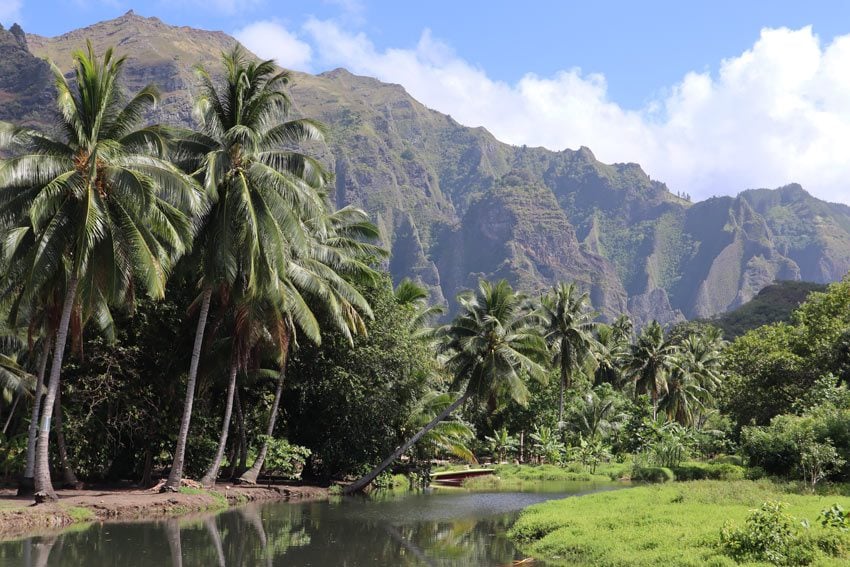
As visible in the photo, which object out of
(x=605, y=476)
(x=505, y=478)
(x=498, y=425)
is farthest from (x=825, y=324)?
(x=498, y=425)

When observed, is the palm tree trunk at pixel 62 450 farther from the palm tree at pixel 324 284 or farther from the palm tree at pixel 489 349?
the palm tree at pixel 489 349

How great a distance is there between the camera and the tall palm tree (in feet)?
89.8

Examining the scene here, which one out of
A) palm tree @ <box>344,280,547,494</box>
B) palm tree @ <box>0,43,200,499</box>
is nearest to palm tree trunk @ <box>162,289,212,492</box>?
palm tree @ <box>0,43,200,499</box>

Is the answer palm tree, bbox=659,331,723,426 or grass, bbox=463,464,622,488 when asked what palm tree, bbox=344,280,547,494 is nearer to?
grass, bbox=463,464,622,488

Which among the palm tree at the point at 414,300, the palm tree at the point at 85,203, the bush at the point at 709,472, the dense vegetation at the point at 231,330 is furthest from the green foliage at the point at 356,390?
the bush at the point at 709,472

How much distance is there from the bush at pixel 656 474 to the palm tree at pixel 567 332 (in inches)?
539

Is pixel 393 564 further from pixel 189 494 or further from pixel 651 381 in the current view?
pixel 651 381

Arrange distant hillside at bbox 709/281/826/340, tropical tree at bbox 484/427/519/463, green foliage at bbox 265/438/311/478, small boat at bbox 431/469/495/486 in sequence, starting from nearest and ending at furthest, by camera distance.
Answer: green foliage at bbox 265/438/311/478, small boat at bbox 431/469/495/486, tropical tree at bbox 484/427/519/463, distant hillside at bbox 709/281/826/340

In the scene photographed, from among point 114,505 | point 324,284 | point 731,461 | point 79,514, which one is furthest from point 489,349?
point 731,461

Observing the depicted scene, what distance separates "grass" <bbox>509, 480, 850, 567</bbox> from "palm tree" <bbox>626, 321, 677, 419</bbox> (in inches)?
1547

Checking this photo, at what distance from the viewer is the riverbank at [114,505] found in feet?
72.3

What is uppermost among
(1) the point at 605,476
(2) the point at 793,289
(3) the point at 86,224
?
(2) the point at 793,289

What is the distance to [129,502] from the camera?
2662 cm

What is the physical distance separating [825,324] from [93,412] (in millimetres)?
38997
